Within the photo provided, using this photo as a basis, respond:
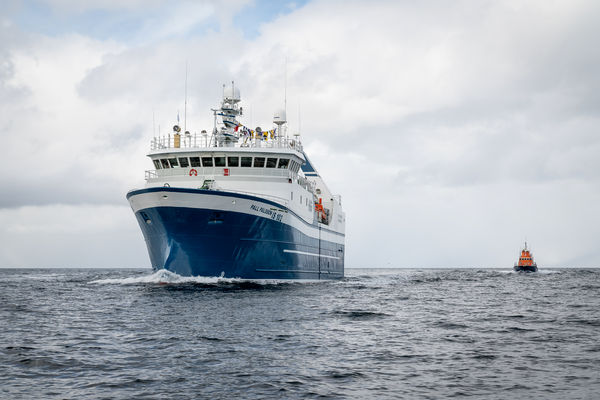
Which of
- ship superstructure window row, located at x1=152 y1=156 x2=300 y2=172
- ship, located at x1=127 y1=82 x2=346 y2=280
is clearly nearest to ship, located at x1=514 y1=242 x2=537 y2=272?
ship, located at x1=127 y1=82 x2=346 y2=280

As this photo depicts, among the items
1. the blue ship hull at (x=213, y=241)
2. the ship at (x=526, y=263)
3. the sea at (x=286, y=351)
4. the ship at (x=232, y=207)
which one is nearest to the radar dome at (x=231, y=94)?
the ship at (x=232, y=207)

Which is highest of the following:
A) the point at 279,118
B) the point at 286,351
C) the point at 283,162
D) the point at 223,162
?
the point at 279,118

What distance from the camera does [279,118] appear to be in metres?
43.3

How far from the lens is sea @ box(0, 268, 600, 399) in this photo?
9789mm

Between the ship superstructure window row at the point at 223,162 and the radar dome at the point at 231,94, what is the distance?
6448 millimetres

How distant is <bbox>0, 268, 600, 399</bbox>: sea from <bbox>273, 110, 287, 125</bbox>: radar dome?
22.0 m

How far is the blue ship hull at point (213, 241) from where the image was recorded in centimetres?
2944

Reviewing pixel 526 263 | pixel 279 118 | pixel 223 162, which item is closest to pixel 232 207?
pixel 223 162

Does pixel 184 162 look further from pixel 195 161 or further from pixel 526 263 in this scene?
pixel 526 263

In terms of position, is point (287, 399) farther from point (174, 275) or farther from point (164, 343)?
point (174, 275)

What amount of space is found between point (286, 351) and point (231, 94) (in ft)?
98.1

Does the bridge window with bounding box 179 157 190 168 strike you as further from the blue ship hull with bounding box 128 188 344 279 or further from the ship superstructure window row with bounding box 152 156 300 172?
the blue ship hull with bounding box 128 188 344 279

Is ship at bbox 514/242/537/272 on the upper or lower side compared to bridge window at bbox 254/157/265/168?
lower

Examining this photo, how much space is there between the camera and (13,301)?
24812 millimetres
